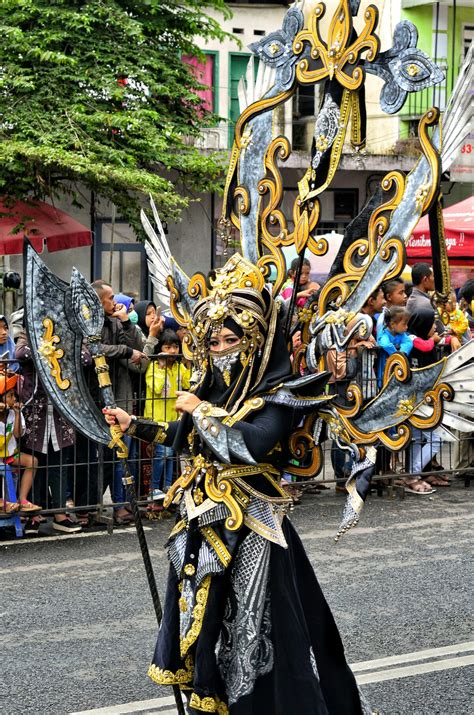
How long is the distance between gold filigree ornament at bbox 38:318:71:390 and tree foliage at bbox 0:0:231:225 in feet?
36.2

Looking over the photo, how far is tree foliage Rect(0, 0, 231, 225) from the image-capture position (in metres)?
16.4

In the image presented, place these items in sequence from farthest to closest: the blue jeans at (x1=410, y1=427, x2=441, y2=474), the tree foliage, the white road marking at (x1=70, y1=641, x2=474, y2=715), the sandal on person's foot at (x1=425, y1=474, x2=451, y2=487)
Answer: the tree foliage, the sandal on person's foot at (x1=425, y1=474, x2=451, y2=487), the blue jeans at (x1=410, y1=427, x2=441, y2=474), the white road marking at (x1=70, y1=641, x2=474, y2=715)

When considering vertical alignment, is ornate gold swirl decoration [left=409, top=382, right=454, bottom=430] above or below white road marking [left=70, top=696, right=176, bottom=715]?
above

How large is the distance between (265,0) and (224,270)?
23187 millimetres

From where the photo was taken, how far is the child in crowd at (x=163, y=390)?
9.44 metres

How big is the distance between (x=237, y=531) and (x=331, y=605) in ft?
8.44

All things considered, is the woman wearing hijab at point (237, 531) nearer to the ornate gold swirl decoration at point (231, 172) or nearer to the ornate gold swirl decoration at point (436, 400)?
the ornate gold swirl decoration at point (436, 400)

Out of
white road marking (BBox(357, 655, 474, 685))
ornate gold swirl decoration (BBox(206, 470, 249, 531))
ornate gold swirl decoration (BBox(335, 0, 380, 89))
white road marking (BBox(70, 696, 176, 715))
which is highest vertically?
ornate gold swirl decoration (BBox(335, 0, 380, 89))

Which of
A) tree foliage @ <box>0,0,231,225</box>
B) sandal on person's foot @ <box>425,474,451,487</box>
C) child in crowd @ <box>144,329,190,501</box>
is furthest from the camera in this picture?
tree foliage @ <box>0,0,231,225</box>

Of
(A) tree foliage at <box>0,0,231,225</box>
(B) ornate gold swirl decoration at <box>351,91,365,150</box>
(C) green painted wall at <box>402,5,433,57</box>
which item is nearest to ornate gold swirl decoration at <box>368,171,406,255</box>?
(B) ornate gold swirl decoration at <box>351,91,365,150</box>

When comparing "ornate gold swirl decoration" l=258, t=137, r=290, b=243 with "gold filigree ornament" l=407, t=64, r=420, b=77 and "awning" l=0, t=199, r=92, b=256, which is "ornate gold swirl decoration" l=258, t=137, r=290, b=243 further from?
"awning" l=0, t=199, r=92, b=256

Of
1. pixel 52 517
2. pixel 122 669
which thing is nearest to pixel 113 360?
pixel 52 517

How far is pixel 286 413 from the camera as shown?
462 centimetres

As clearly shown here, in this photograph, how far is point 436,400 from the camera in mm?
4609
